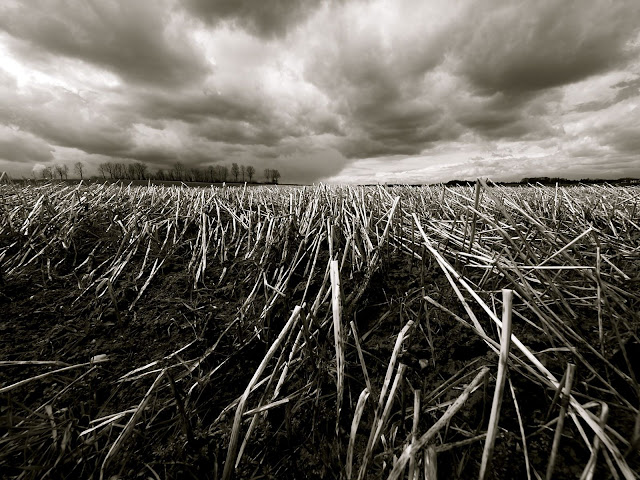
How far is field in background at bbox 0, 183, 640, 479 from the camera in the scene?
4.16ft

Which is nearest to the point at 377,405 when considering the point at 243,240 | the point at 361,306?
the point at 361,306

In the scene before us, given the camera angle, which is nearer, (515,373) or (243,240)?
(515,373)

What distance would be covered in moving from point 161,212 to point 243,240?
4.98 feet

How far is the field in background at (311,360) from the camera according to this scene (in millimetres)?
1268

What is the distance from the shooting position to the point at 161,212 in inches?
153

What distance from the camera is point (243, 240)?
10.3 ft

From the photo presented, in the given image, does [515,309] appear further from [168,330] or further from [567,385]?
[168,330]

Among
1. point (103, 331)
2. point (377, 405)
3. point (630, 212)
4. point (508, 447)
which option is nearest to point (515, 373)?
point (508, 447)

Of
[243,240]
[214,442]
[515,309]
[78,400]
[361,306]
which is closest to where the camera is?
[214,442]

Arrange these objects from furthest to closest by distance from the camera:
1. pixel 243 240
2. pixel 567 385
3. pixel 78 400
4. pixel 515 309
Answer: pixel 243 240 → pixel 515 309 → pixel 78 400 → pixel 567 385

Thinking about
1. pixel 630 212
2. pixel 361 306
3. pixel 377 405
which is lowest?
pixel 377 405

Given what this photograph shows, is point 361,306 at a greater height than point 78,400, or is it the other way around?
point 361,306

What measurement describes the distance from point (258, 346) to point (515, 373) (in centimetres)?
142

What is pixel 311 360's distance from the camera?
153 cm
